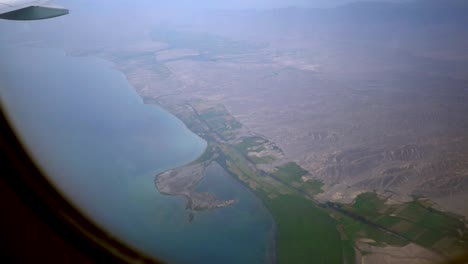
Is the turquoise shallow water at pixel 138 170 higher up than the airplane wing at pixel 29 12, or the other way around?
the airplane wing at pixel 29 12

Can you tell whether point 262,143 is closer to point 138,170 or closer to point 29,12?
point 138,170

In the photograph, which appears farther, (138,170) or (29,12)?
(138,170)

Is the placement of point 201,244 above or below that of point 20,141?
below

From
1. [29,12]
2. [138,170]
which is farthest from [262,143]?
[29,12]

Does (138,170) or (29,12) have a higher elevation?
(29,12)

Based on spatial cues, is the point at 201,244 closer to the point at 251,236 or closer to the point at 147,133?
the point at 251,236

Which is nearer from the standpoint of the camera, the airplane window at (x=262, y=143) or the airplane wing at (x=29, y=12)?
the airplane wing at (x=29, y=12)

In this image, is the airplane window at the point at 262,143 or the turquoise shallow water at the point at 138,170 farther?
the airplane window at the point at 262,143

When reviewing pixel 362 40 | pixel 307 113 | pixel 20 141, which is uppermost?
pixel 20 141

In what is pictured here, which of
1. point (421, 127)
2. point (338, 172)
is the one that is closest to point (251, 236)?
point (338, 172)
